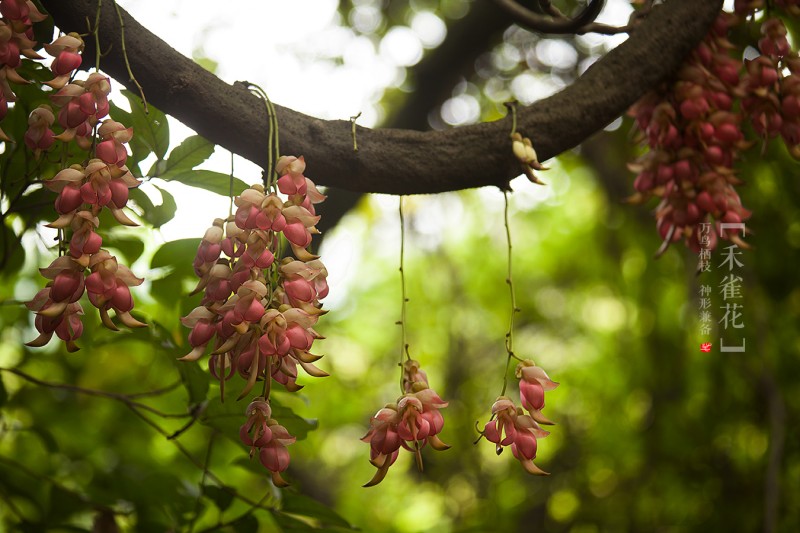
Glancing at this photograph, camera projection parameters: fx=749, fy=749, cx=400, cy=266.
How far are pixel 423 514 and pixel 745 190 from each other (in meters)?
1.87

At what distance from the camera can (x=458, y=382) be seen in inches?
147

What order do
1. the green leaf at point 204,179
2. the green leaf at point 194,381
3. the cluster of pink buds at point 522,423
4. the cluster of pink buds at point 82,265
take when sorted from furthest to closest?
the green leaf at point 194,381 < the green leaf at point 204,179 < the cluster of pink buds at point 522,423 < the cluster of pink buds at point 82,265

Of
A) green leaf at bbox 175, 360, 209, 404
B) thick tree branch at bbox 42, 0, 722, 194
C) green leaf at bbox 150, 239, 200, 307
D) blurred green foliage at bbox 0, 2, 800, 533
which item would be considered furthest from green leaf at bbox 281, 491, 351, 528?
thick tree branch at bbox 42, 0, 722, 194

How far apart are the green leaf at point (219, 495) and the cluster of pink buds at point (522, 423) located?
0.41 m

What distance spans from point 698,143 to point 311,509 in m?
0.62

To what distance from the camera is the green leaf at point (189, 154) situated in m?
0.68

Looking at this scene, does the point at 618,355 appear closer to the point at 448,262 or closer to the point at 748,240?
the point at 748,240

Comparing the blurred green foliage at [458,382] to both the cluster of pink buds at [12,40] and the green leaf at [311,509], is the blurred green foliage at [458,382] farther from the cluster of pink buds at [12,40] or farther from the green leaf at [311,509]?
the cluster of pink buds at [12,40]

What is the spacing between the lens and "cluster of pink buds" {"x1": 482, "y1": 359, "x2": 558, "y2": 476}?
59cm

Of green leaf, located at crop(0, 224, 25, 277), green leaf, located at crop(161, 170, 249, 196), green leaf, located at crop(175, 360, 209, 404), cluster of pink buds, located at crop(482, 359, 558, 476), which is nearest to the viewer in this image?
cluster of pink buds, located at crop(482, 359, 558, 476)

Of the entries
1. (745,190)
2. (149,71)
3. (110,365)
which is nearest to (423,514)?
(110,365)

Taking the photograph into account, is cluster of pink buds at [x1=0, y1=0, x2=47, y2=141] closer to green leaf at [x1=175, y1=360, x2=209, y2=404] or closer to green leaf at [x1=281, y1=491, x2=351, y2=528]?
green leaf at [x1=175, y1=360, x2=209, y2=404]

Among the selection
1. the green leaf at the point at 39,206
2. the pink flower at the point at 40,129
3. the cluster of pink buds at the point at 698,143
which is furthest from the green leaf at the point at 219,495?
the cluster of pink buds at the point at 698,143

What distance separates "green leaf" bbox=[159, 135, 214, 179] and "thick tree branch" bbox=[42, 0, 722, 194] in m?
0.06
